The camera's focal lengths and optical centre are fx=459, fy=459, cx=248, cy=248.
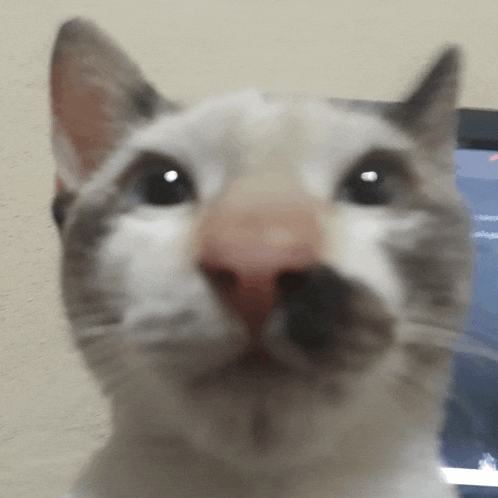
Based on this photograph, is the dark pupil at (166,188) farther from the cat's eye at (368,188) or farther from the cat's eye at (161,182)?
the cat's eye at (368,188)

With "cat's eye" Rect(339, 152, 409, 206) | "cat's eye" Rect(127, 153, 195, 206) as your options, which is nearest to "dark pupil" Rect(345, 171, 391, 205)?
"cat's eye" Rect(339, 152, 409, 206)

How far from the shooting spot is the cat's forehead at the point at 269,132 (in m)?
0.37

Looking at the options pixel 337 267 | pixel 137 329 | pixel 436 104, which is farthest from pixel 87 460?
pixel 436 104

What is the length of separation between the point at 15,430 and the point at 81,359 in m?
0.18

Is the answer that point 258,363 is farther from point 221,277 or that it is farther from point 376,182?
point 376,182

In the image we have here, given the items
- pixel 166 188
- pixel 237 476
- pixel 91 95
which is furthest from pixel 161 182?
pixel 237 476

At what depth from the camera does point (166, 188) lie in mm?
375

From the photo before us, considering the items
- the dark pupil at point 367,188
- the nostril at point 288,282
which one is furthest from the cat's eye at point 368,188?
the nostril at point 288,282

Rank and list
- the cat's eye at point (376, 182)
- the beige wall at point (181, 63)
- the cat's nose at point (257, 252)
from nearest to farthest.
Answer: the cat's nose at point (257, 252) → the cat's eye at point (376, 182) → the beige wall at point (181, 63)

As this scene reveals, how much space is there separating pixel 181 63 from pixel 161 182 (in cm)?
22

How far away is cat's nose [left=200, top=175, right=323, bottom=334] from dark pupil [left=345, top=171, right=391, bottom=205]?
78 mm

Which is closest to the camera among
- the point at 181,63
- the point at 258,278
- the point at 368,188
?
the point at 258,278

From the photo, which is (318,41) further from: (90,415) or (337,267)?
(90,415)

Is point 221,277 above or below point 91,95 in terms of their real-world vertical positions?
below
